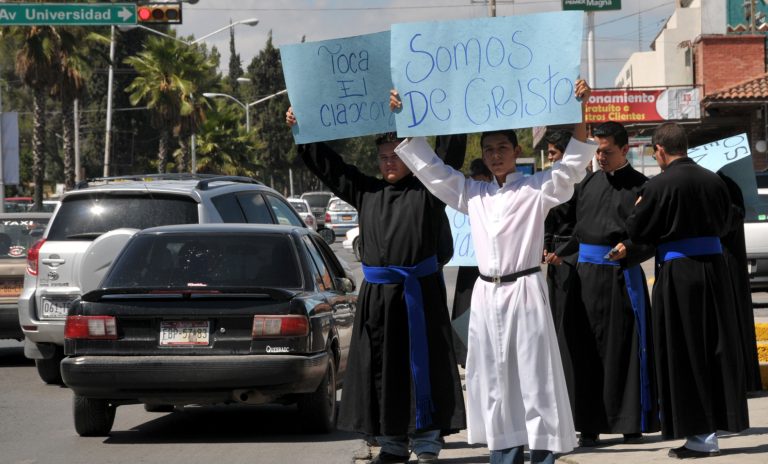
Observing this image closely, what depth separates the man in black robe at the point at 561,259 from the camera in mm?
8156

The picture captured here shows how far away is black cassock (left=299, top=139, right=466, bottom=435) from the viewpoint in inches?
300

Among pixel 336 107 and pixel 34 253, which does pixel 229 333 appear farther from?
pixel 34 253

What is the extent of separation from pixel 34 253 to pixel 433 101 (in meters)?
6.52

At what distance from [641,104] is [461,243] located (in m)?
33.6

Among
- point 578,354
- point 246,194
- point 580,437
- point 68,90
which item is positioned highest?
point 68,90

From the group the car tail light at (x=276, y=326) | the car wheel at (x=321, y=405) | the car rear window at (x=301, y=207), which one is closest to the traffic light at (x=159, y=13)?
the car rear window at (x=301, y=207)

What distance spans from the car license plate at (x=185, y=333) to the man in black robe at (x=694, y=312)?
2876 mm

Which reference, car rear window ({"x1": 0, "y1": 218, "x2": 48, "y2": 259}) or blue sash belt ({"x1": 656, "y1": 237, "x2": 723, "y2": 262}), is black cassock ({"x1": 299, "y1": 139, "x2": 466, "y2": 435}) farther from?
car rear window ({"x1": 0, "y1": 218, "x2": 48, "y2": 259})

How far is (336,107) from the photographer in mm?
7703

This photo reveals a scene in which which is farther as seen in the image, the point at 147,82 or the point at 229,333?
the point at 147,82

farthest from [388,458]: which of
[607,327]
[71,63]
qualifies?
[71,63]

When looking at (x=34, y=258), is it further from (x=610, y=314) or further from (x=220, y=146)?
(x=220, y=146)

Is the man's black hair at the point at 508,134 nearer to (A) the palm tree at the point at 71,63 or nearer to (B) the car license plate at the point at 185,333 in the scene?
(B) the car license plate at the point at 185,333

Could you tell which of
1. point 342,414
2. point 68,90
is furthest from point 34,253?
point 68,90
